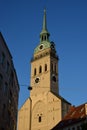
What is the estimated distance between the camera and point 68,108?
78.9 metres

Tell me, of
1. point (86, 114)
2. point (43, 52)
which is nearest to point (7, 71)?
point (86, 114)

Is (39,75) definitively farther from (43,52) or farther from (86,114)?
(86,114)

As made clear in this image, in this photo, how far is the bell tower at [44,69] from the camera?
86.2 metres

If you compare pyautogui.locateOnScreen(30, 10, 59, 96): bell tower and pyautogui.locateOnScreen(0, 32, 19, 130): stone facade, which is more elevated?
pyautogui.locateOnScreen(30, 10, 59, 96): bell tower

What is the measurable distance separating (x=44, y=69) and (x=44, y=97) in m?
9.84

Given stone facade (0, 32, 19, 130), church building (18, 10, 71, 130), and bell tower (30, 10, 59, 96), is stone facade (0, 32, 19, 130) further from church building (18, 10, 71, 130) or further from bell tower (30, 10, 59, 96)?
bell tower (30, 10, 59, 96)

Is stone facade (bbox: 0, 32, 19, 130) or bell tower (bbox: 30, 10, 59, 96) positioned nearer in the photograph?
stone facade (bbox: 0, 32, 19, 130)

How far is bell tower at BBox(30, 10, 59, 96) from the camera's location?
86250mm

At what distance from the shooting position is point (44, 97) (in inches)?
3295

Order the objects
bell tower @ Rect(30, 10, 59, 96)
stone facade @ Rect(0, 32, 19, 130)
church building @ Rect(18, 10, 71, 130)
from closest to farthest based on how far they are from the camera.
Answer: stone facade @ Rect(0, 32, 19, 130), church building @ Rect(18, 10, 71, 130), bell tower @ Rect(30, 10, 59, 96)

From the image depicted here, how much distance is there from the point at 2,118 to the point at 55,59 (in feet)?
187

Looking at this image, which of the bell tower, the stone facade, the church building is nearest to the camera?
the stone facade

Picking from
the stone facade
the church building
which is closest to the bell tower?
the church building

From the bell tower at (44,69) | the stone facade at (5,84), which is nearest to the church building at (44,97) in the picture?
the bell tower at (44,69)
